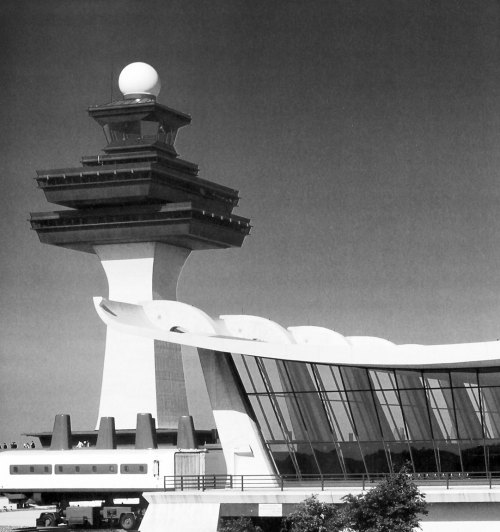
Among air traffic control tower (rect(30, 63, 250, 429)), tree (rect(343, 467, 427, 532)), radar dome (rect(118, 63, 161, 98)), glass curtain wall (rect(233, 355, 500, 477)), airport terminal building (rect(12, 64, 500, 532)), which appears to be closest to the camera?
tree (rect(343, 467, 427, 532))

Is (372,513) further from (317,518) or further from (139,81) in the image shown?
(139,81)

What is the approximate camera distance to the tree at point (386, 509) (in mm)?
47094

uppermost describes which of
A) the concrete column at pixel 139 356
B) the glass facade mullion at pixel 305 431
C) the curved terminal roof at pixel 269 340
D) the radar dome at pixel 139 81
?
the radar dome at pixel 139 81

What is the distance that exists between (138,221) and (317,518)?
2610 inches

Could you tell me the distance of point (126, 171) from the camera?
109 metres

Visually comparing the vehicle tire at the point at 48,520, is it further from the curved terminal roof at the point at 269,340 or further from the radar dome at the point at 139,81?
the radar dome at the point at 139,81

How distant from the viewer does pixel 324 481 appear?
202 ft

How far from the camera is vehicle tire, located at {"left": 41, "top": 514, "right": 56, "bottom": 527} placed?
74125 mm

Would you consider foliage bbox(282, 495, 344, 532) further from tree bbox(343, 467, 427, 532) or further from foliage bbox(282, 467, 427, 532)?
tree bbox(343, 467, 427, 532)

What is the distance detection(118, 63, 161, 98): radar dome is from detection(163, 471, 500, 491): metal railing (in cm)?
5569

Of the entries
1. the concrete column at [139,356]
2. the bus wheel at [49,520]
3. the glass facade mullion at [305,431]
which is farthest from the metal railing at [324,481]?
the concrete column at [139,356]

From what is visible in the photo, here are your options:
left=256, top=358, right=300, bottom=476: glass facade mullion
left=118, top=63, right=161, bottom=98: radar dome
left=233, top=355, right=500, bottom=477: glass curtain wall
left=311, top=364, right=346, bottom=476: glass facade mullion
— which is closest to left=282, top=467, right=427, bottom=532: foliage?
left=233, top=355, right=500, bottom=477: glass curtain wall

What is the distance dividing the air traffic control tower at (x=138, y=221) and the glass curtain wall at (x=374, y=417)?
4807 cm

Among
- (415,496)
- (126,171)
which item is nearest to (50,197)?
(126,171)
